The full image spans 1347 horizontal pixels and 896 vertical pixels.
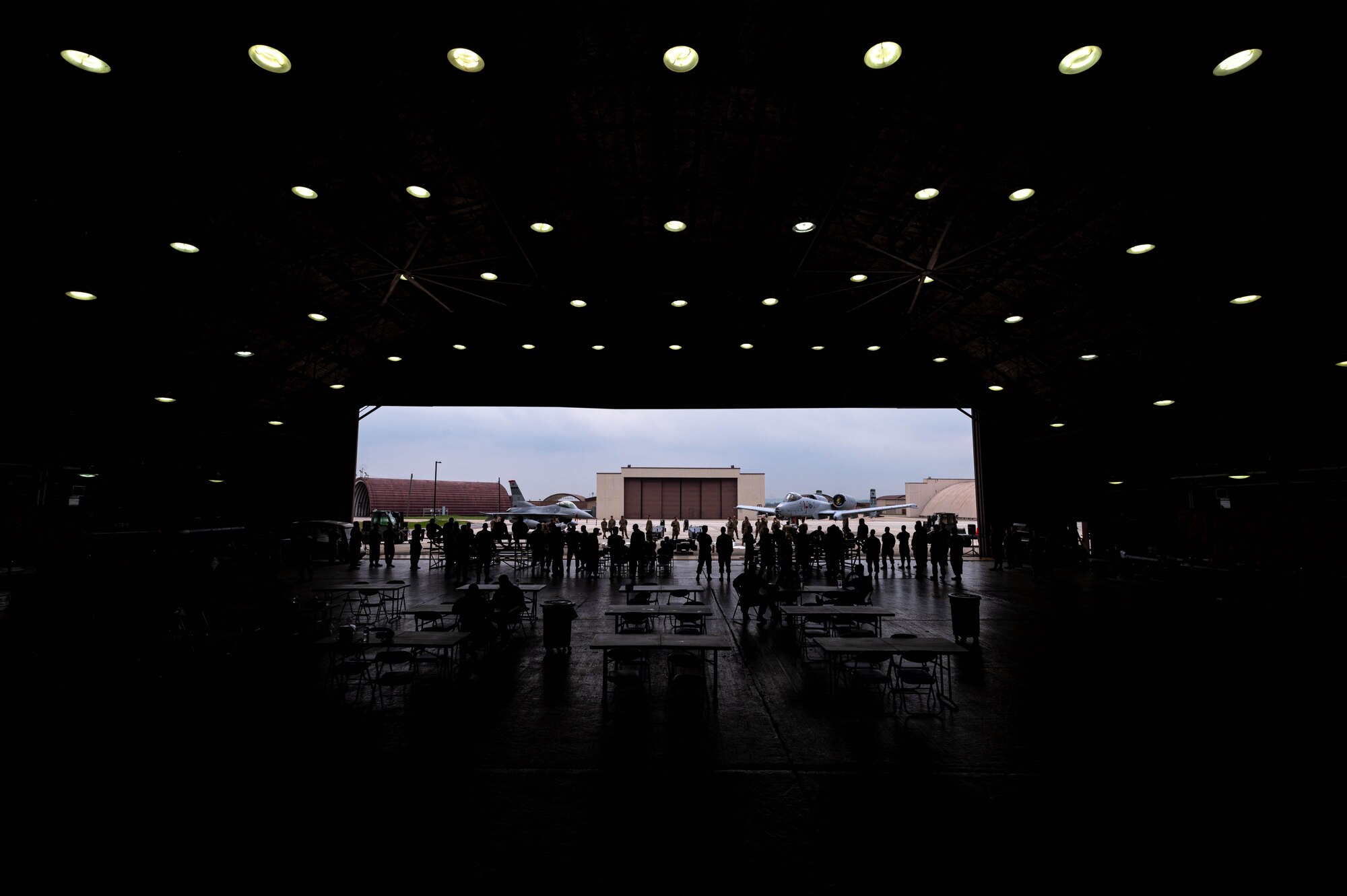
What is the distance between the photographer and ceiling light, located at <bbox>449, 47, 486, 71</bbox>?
635 cm

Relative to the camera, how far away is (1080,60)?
20.9ft

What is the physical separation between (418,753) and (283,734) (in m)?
1.58

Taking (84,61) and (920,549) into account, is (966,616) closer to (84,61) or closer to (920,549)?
(920,549)

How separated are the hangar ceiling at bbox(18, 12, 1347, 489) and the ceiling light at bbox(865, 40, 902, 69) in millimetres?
112

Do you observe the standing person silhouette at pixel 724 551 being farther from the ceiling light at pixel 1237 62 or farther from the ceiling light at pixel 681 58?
the ceiling light at pixel 1237 62

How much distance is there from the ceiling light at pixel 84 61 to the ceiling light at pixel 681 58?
6403mm

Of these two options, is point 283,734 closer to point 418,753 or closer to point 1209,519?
point 418,753

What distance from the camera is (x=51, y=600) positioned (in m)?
8.02

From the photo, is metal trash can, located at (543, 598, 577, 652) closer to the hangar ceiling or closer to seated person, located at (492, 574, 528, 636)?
seated person, located at (492, 574, 528, 636)

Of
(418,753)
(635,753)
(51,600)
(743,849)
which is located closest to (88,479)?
(51,600)

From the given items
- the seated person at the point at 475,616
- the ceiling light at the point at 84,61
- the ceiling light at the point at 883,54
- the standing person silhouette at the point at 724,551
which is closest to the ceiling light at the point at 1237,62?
the ceiling light at the point at 883,54

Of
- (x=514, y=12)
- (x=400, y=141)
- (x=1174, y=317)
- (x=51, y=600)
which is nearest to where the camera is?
(x=514, y=12)

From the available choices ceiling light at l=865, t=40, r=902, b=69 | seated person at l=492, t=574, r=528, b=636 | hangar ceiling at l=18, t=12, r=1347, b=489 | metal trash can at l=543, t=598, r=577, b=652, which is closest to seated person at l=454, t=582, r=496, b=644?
seated person at l=492, t=574, r=528, b=636

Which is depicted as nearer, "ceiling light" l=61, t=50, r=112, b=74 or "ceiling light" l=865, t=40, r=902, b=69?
"ceiling light" l=865, t=40, r=902, b=69
